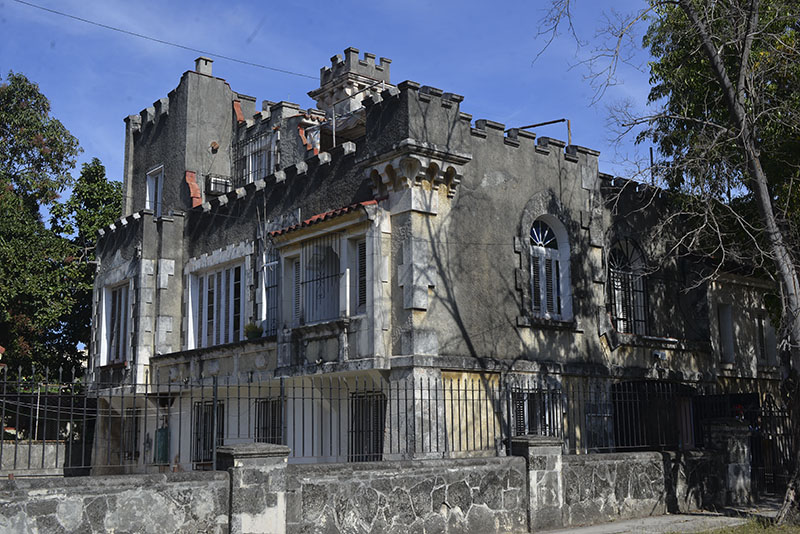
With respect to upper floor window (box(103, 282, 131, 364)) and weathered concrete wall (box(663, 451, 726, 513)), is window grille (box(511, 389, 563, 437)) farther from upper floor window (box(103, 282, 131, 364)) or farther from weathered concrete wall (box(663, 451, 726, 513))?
upper floor window (box(103, 282, 131, 364))

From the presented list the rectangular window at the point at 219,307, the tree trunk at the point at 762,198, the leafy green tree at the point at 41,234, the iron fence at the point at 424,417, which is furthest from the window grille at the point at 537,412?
the leafy green tree at the point at 41,234

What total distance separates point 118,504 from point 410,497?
3.88 metres

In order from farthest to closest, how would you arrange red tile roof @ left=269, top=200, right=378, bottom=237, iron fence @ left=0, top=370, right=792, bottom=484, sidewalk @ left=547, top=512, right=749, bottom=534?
red tile roof @ left=269, top=200, right=378, bottom=237 → iron fence @ left=0, top=370, right=792, bottom=484 → sidewalk @ left=547, top=512, right=749, bottom=534

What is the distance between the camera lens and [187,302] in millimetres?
23141

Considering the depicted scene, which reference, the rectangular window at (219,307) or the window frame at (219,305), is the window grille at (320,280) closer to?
the window frame at (219,305)

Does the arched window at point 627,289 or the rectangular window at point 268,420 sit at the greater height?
the arched window at point 627,289

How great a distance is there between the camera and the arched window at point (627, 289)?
20.9 m

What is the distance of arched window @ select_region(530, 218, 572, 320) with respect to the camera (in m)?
19.2

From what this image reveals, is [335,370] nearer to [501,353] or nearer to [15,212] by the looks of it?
[501,353]

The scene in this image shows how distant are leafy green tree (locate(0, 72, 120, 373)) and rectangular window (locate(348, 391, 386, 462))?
14.4 m

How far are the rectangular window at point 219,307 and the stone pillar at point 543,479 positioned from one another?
9.81 meters

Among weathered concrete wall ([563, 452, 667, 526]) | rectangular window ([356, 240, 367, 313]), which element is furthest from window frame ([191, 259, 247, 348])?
weathered concrete wall ([563, 452, 667, 526])

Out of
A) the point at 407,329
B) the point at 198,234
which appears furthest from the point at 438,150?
the point at 198,234

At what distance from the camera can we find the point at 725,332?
22812mm
